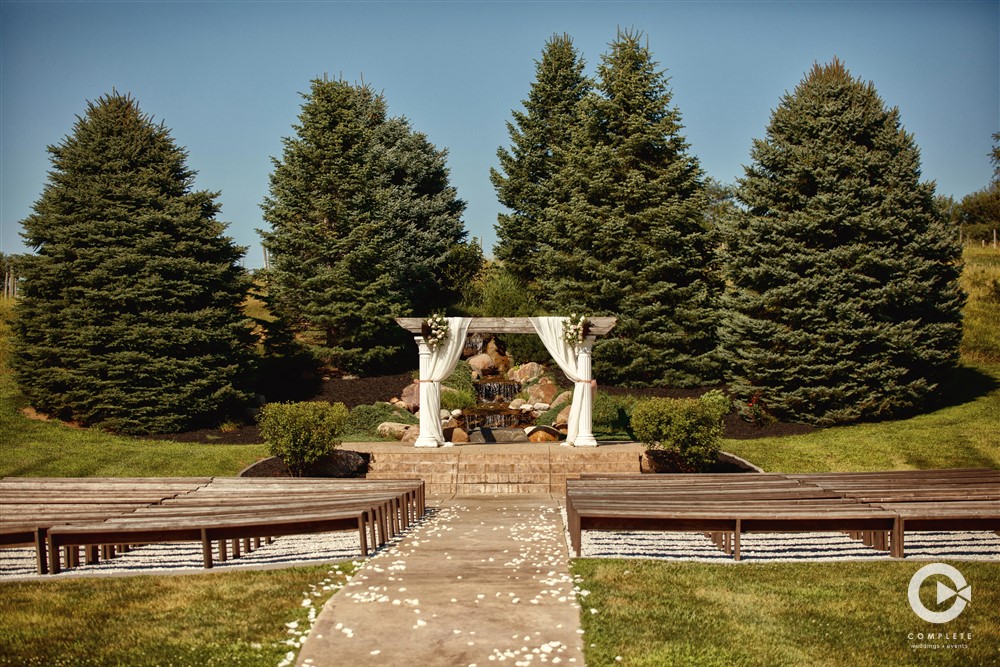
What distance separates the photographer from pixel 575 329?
1723 cm

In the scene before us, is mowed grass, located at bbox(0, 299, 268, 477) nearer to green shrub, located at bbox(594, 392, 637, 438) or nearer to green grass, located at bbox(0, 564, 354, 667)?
green shrub, located at bbox(594, 392, 637, 438)

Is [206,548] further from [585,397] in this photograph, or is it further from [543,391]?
[543,391]

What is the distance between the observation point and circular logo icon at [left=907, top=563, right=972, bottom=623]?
6988 mm

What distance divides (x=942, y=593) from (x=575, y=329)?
10439 mm

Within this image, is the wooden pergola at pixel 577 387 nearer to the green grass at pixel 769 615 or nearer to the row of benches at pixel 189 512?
the row of benches at pixel 189 512

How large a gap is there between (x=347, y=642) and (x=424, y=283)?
28.7 metres

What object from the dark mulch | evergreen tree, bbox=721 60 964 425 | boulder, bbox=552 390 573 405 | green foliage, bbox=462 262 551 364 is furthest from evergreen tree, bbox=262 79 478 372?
evergreen tree, bbox=721 60 964 425

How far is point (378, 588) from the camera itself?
26.1 feet

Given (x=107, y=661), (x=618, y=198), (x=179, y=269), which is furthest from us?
(x=618, y=198)

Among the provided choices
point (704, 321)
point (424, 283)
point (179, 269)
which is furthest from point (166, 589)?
point (424, 283)

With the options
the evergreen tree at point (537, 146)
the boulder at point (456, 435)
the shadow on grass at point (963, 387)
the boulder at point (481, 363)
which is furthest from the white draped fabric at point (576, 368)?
the evergreen tree at point (537, 146)

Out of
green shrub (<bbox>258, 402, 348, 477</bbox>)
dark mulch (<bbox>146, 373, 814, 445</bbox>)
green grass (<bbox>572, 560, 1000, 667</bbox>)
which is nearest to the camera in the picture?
green grass (<bbox>572, 560, 1000, 667</bbox>)

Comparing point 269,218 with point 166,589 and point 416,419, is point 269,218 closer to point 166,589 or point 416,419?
point 416,419

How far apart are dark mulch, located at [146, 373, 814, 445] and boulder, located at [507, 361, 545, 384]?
0.85 metres
